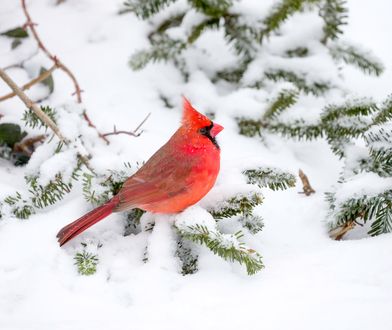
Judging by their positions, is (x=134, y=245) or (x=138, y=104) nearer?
(x=134, y=245)

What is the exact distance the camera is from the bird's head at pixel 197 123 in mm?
2439

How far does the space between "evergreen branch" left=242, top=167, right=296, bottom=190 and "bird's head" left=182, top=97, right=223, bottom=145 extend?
0.72ft

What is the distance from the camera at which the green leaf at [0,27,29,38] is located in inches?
141

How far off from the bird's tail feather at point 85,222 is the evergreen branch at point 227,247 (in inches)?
15.1

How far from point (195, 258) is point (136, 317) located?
1.28 ft

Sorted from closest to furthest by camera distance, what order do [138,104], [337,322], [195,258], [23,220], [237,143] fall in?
1. [337,322]
2. [195,258]
3. [23,220]
4. [237,143]
5. [138,104]

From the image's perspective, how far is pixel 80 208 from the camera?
8.27 feet

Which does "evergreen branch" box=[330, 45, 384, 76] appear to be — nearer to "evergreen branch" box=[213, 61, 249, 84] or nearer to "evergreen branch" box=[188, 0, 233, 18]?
"evergreen branch" box=[213, 61, 249, 84]

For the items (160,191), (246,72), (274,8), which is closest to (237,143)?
(246,72)

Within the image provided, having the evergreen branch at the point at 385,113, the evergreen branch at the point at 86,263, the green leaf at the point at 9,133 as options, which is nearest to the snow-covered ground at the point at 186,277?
the evergreen branch at the point at 86,263

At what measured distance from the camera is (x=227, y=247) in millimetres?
2092

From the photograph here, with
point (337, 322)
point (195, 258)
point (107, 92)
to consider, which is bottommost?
point (107, 92)

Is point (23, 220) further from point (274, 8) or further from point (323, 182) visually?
point (274, 8)

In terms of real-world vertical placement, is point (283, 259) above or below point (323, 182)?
above
